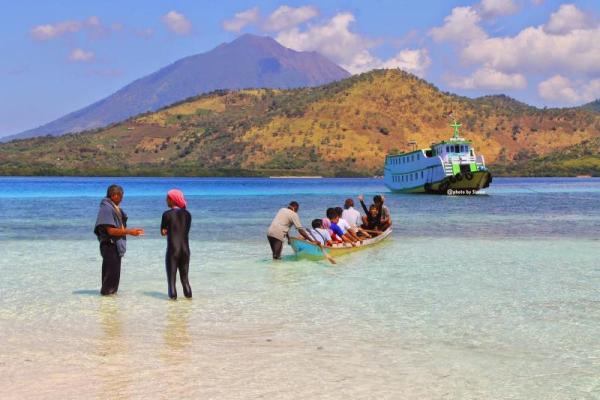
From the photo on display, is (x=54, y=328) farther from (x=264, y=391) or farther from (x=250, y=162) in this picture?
(x=250, y=162)

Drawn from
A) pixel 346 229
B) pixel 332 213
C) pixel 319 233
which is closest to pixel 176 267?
pixel 319 233

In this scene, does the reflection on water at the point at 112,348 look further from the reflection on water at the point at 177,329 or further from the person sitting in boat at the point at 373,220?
the person sitting in boat at the point at 373,220

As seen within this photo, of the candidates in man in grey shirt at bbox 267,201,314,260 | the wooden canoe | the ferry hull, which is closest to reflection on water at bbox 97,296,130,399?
man in grey shirt at bbox 267,201,314,260

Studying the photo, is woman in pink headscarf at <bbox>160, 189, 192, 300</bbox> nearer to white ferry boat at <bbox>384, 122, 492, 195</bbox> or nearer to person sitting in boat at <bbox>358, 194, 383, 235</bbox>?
person sitting in boat at <bbox>358, 194, 383, 235</bbox>

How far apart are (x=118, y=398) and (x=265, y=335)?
12.5 ft

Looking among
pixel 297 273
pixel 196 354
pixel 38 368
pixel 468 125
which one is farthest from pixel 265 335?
pixel 468 125

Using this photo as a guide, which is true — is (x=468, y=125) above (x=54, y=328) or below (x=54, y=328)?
above

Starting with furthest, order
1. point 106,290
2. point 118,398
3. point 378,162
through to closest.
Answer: point 378,162 < point 106,290 < point 118,398

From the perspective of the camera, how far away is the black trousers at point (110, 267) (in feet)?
46.9

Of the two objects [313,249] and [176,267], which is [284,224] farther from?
[176,267]

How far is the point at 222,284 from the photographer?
17469mm

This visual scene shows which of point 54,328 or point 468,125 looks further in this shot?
point 468,125

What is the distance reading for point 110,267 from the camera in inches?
587

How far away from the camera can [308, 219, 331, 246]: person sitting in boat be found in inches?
846
